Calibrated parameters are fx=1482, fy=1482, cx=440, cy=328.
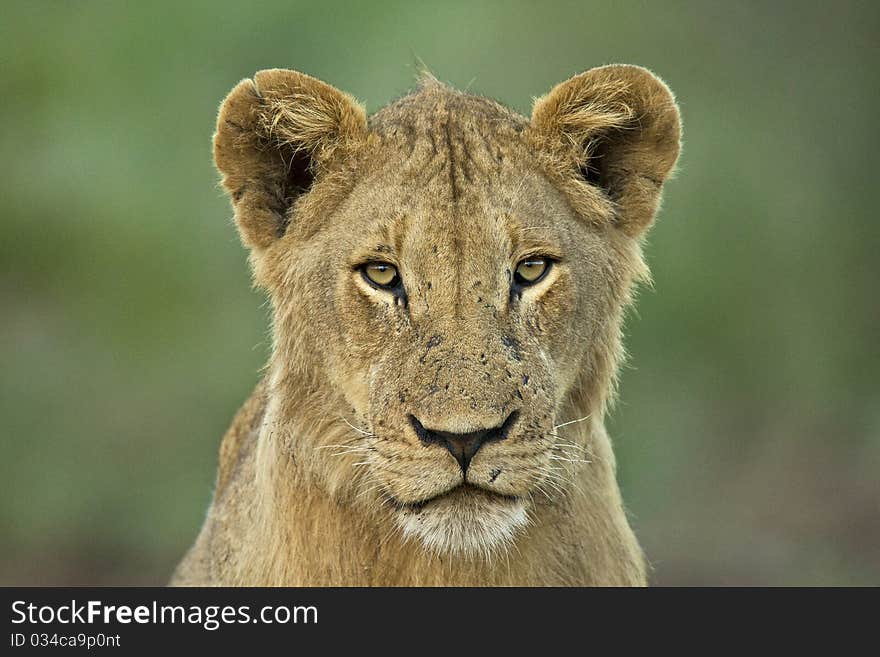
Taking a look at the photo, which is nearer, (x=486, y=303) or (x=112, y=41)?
(x=486, y=303)

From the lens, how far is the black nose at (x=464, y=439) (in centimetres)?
369

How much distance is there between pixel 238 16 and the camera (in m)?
12.2

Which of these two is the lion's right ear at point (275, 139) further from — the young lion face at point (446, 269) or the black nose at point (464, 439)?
the black nose at point (464, 439)

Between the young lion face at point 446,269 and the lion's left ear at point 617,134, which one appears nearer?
the young lion face at point 446,269

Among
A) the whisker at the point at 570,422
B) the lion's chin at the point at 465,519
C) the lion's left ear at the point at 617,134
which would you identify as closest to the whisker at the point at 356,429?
the lion's chin at the point at 465,519

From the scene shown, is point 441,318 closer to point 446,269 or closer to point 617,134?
point 446,269

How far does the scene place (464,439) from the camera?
3.69 meters

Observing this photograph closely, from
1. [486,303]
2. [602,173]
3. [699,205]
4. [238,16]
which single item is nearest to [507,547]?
[486,303]

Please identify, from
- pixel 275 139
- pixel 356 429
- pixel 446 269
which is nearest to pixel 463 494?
pixel 356 429

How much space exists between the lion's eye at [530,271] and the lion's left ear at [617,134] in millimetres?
385

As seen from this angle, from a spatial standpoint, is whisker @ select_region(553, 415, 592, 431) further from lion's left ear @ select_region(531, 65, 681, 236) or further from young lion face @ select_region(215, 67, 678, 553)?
lion's left ear @ select_region(531, 65, 681, 236)
